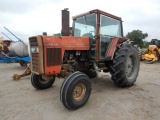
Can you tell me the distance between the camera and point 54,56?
162 inches

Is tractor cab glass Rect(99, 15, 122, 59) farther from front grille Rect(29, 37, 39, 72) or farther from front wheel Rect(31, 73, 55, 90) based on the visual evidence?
front grille Rect(29, 37, 39, 72)

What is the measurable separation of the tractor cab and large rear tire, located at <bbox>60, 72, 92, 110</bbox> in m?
1.16

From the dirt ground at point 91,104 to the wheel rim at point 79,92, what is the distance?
234 mm

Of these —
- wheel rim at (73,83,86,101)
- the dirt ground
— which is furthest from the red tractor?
the dirt ground

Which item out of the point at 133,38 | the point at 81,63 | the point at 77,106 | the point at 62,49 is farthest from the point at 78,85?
the point at 133,38

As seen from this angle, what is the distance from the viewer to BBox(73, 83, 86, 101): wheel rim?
12.9ft

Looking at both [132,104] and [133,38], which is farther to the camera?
[133,38]

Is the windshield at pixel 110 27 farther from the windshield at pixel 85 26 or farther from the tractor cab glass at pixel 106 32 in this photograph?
the windshield at pixel 85 26

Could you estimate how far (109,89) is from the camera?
17.4 feet

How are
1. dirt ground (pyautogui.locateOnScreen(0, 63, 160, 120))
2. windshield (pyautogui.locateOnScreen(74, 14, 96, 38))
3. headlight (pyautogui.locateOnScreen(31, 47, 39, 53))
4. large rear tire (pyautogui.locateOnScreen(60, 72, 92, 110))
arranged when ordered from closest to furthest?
dirt ground (pyautogui.locateOnScreen(0, 63, 160, 120)) → large rear tire (pyautogui.locateOnScreen(60, 72, 92, 110)) → headlight (pyautogui.locateOnScreen(31, 47, 39, 53)) → windshield (pyautogui.locateOnScreen(74, 14, 96, 38))

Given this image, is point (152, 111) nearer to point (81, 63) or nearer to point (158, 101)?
point (158, 101)

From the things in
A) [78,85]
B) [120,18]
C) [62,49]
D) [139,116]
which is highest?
[120,18]

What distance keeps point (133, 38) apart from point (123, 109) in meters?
33.1

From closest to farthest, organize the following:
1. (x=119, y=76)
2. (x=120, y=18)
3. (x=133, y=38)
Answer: (x=119, y=76), (x=120, y=18), (x=133, y=38)
